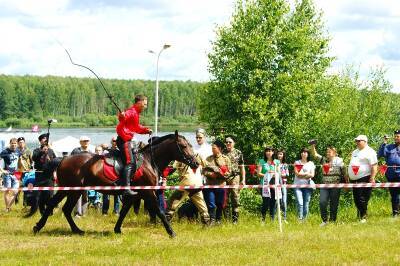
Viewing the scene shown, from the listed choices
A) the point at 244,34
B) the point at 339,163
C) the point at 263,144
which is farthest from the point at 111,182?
the point at 244,34

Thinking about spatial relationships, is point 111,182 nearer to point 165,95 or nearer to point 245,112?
point 245,112

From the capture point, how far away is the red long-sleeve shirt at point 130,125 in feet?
39.4

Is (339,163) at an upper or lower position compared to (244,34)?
lower

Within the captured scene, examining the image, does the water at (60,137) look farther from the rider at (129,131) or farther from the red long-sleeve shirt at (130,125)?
the red long-sleeve shirt at (130,125)

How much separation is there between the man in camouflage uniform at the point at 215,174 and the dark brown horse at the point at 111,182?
56.2 inches

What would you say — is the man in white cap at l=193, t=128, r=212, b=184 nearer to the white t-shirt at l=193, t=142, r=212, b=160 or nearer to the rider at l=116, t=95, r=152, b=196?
the white t-shirt at l=193, t=142, r=212, b=160

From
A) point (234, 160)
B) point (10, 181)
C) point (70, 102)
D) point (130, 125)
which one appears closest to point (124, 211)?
point (130, 125)

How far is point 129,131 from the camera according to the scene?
1215 cm

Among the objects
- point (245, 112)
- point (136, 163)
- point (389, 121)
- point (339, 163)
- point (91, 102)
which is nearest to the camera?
point (136, 163)

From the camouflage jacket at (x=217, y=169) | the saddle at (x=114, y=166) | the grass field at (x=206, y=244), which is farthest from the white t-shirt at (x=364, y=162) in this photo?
the saddle at (x=114, y=166)

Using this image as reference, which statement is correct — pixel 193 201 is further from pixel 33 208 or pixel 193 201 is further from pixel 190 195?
pixel 33 208

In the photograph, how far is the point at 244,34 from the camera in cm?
3547

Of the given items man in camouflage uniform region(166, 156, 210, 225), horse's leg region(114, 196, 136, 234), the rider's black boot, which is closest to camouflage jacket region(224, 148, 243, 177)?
man in camouflage uniform region(166, 156, 210, 225)

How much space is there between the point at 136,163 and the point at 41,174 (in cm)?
317
